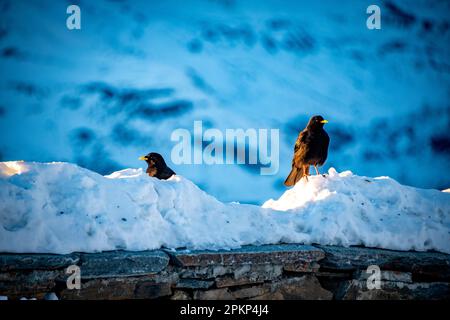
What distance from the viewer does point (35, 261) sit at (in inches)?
121

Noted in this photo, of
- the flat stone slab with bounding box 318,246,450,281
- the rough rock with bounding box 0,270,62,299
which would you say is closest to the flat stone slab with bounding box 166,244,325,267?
the flat stone slab with bounding box 318,246,450,281

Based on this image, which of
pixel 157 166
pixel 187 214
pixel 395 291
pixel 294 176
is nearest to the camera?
pixel 395 291

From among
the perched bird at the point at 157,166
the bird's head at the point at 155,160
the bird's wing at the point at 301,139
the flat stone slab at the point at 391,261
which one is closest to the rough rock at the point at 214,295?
the flat stone slab at the point at 391,261

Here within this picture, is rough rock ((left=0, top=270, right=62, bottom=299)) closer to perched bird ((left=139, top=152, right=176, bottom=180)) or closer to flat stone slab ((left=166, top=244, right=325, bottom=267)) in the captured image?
flat stone slab ((left=166, top=244, right=325, bottom=267))

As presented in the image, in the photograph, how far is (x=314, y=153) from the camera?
704 centimetres

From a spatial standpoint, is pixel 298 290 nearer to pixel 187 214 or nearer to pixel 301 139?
pixel 187 214

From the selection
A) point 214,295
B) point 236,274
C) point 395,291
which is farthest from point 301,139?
point 214,295

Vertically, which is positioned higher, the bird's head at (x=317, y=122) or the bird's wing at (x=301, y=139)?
the bird's head at (x=317, y=122)

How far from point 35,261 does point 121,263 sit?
2.33 feet

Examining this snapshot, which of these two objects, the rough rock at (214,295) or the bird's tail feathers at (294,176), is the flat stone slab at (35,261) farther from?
the bird's tail feathers at (294,176)

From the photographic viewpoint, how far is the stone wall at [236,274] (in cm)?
313

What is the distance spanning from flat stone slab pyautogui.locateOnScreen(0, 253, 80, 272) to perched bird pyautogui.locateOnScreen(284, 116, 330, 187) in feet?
16.0

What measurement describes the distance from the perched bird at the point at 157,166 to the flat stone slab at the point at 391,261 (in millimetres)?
4875
